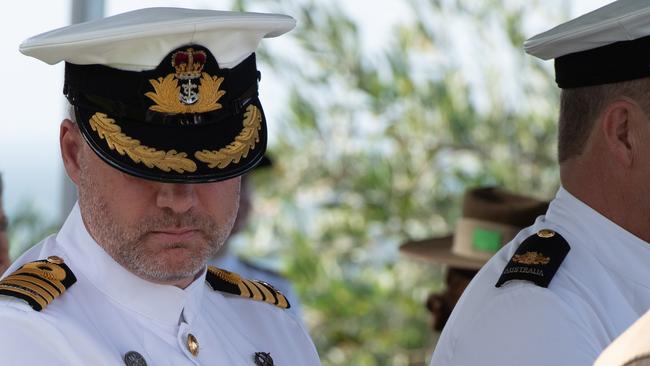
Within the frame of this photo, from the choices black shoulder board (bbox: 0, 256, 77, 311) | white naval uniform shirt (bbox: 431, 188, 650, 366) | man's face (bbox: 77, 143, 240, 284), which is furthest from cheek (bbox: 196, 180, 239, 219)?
white naval uniform shirt (bbox: 431, 188, 650, 366)

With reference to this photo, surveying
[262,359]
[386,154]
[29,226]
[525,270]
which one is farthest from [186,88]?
[386,154]

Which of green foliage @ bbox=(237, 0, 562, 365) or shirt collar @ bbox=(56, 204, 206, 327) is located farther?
green foliage @ bbox=(237, 0, 562, 365)

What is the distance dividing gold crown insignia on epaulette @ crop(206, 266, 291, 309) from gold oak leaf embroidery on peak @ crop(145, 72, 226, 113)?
399mm

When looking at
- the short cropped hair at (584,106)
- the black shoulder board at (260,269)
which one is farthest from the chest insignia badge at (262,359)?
the black shoulder board at (260,269)

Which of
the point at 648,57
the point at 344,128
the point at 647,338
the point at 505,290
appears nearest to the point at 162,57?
the point at 505,290

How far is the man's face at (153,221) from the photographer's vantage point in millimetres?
2037

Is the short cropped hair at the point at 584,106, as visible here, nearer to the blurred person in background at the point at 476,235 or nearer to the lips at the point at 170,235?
the lips at the point at 170,235

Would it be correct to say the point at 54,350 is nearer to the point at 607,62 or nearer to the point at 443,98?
the point at 607,62

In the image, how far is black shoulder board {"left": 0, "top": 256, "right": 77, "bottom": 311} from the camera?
6.53 ft

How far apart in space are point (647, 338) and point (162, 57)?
115cm

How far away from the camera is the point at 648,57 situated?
7.81 ft

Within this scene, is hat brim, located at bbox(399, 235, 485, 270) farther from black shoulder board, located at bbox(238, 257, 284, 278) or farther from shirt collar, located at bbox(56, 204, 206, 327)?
shirt collar, located at bbox(56, 204, 206, 327)

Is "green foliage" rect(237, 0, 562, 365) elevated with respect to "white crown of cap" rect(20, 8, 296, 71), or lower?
lower

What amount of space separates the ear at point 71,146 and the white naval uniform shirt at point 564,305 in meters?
0.74
